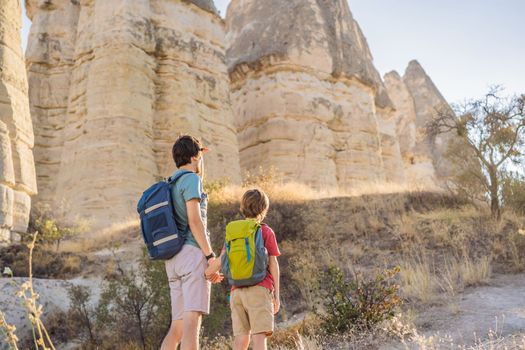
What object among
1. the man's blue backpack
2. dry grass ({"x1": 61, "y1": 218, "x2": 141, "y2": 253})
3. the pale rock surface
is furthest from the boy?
the pale rock surface

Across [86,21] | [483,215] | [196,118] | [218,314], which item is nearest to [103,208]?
[196,118]

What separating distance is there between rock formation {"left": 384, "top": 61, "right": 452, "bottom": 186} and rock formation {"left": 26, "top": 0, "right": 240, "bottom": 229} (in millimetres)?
17068

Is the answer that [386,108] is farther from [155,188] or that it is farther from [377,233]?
[155,188]

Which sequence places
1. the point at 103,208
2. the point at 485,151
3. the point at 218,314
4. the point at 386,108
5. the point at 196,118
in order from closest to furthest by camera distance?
1. the point at 218,314
2. the point at 485,151
3. the point at 103,208
4. the point at 196,118
5. the point at 386,108

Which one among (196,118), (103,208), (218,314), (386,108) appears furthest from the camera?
(386,108)

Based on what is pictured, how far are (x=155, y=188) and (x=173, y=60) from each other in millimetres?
13985

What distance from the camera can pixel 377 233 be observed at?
8.84 m

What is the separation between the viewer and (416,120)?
36.1 meters

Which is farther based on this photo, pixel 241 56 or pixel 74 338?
pixel 241 56

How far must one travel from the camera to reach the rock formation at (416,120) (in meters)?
32.3

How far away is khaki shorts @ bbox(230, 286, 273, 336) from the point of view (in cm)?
319

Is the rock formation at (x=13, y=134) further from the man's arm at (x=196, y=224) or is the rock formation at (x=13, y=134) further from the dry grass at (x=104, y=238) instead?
the man's arm at (x=196, y=224)

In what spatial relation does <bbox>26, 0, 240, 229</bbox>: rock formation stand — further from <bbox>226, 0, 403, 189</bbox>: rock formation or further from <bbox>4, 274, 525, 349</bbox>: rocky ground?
<bbox>4, 274, 525, 349</bbox>: rocky ground

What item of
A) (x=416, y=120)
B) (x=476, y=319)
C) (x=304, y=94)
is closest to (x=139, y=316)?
(x=476, y=319)
